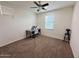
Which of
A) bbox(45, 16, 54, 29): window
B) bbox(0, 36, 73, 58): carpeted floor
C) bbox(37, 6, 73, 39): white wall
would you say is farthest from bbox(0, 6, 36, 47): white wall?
bbox(37, 6, 73, 39): white wall

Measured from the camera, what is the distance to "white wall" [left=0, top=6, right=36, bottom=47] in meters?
3.35

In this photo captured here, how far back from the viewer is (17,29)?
418cm

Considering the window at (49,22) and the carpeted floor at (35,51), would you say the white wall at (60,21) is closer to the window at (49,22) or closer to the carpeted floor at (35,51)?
the window at (49,22)

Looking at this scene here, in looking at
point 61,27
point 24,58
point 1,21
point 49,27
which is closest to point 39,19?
point 49,27

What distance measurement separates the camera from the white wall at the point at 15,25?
3.35 meters

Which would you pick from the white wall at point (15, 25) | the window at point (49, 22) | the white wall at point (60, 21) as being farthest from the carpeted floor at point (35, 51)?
the window at point (49, 22)

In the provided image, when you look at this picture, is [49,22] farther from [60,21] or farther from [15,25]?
[15,25]

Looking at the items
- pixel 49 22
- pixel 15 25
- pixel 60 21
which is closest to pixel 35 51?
pixel 15 25

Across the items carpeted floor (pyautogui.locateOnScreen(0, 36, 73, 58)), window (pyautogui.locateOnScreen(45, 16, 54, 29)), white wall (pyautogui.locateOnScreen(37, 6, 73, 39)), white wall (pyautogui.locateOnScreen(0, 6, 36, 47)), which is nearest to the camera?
carpeted floor (pyautogui.locateOnScreen(0, 36, 73, 58))

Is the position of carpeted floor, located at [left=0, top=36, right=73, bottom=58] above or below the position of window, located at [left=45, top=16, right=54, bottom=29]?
below

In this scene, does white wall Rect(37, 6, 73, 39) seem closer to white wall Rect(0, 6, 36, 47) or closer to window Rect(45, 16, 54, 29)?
window Rect(45, 16, 54, 29)

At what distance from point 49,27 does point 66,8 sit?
6.51 feet

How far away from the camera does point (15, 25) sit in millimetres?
4004

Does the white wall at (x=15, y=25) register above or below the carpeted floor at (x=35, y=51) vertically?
above
